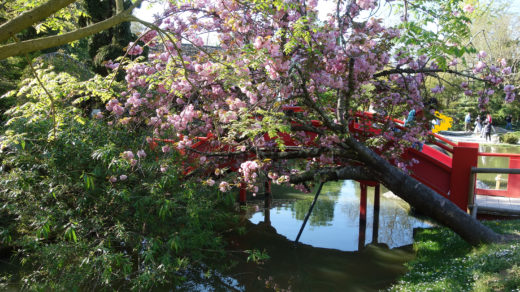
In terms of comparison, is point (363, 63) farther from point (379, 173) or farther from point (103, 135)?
point (103, 135)

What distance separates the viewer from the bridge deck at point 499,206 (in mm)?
7062

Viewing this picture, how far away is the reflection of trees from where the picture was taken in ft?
31.1

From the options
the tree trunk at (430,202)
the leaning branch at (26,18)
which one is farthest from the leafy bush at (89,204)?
the tree trunk at (430,202)

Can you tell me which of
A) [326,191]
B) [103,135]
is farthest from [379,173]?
[326,191]

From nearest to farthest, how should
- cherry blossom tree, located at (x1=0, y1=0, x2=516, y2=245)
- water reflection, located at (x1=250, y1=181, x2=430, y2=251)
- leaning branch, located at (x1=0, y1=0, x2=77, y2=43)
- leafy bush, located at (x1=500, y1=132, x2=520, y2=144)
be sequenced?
leaning branch, located at (x1=0, y1=0, x2=77, y2=43) < cherry blossom tree, located at (x1=0, y1=0, x2=516, y2=245) < water reflection, located at (x1=250, y1=181, x2=430, y2=251) < leafy bush, located at (x1=500, y1=132, x2=520, y2=144)

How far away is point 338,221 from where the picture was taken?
31.1ft

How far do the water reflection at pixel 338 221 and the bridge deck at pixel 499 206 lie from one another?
1485mm

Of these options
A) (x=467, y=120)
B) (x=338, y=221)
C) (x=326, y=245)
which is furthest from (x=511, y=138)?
(x=326, y=245)

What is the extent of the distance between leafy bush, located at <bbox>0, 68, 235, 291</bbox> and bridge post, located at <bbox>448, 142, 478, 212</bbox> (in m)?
4.33

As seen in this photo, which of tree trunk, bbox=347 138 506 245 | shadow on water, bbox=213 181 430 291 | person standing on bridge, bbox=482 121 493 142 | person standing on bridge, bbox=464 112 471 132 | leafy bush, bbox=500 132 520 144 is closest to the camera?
tree trunk, bbox=347 138 506 245

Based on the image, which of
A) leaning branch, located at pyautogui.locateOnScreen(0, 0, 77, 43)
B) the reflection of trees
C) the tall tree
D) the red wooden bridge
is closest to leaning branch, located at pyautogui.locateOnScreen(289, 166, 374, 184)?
the red wooden bridge

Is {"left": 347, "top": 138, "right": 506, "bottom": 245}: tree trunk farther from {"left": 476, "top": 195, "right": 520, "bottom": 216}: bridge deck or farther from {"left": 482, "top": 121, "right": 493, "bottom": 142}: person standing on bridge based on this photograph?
{"left": 482, "top": 121, "right": 493, "bottom": 142}: person standing on bridge

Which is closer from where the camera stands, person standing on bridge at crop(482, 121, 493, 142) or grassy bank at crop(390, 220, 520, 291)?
grassy bank at crop(390, 220, 520, 291)

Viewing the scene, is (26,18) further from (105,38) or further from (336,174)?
(105,38)
